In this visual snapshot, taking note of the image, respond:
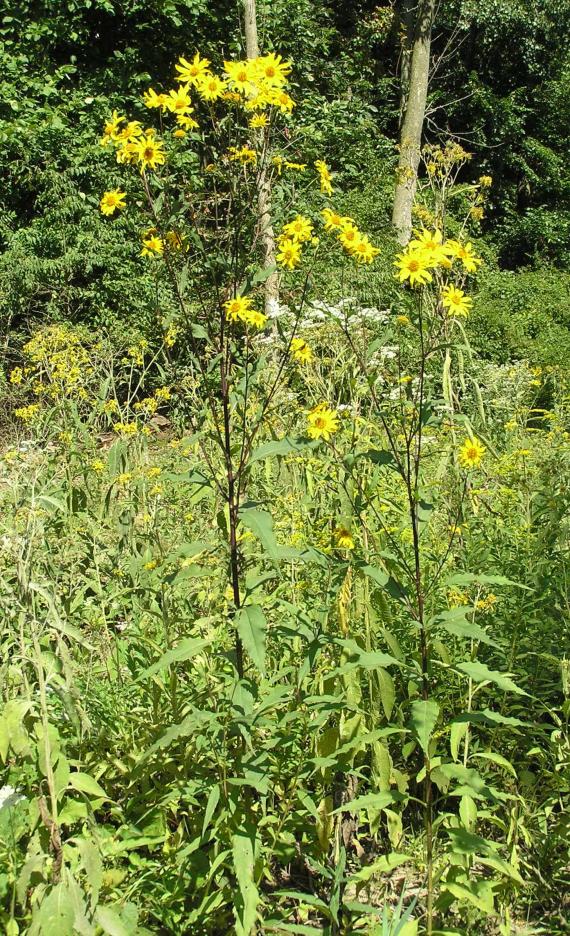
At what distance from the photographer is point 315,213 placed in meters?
10.2

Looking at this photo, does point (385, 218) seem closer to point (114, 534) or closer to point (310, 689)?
point (114, 534)

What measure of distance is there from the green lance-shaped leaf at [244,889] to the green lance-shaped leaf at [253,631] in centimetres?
42

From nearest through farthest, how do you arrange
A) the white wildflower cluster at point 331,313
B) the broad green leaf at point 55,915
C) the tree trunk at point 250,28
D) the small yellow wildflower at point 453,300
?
1. the broad green leaf at point 55,915
2. the small yellow wildflower at point 453,300
3. the white wildflower cluster at point 331,313
4. the tree trunk at point 250,28

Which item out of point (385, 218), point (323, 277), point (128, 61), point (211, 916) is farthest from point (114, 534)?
point (385, 218)

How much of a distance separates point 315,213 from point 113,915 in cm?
943

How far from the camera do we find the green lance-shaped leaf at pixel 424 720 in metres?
1.72

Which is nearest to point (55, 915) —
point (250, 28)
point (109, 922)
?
point (109, 922)

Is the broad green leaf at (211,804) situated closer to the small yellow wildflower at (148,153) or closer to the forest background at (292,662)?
the forest background at (292,662)

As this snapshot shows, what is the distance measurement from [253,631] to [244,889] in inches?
22.0

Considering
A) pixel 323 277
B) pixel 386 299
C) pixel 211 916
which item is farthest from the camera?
pixel 386 299

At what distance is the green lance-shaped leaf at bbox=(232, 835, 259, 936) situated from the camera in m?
1.79

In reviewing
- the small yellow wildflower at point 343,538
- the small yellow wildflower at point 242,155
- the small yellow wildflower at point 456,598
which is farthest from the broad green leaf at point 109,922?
the small yellow wildflower at point 242,155

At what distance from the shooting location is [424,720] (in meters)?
1.76

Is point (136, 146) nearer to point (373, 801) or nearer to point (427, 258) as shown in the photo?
point (427, 258)
